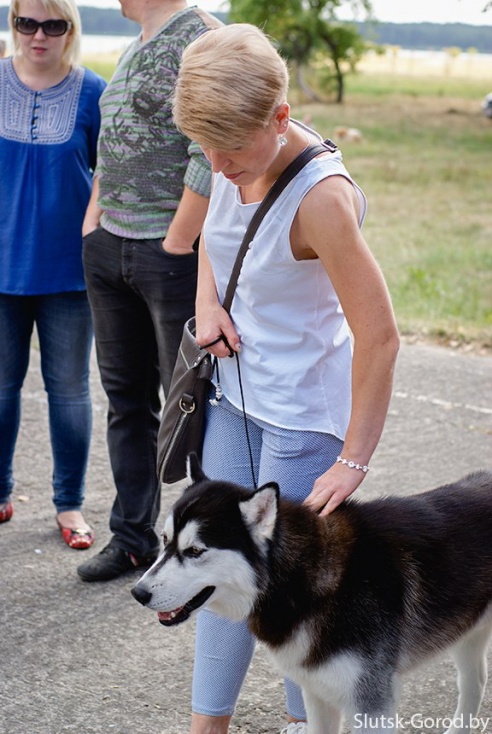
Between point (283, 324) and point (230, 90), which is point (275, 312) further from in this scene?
point (230, 90)

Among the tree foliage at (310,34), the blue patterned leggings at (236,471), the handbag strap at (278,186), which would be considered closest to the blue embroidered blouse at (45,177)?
the blue patterned leggings at (236,471)

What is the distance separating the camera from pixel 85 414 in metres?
4.57

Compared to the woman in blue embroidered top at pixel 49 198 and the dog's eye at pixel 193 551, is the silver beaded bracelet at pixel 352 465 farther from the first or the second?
the woman in blue embroidered top at pixel 49 198

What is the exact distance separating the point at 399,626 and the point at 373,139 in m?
24.4

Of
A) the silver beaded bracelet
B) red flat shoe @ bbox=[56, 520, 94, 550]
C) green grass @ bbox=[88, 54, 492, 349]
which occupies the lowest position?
green grass @ bbox=[88, 54, 492, 349]

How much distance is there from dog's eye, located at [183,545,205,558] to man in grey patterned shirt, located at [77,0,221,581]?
4.73 feet

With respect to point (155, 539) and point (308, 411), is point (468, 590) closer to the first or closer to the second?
point (308, 411)

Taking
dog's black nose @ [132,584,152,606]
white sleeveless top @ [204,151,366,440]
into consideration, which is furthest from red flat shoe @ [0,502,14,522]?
dog's black nose @ [132,584,152,606]

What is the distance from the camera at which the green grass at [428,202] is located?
8953 millimetres

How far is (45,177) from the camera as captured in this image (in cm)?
A: 430

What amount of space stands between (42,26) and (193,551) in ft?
8.71

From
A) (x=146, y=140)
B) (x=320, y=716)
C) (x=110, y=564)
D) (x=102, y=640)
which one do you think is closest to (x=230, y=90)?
(x=146, y=140)

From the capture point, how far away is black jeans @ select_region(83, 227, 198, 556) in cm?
379

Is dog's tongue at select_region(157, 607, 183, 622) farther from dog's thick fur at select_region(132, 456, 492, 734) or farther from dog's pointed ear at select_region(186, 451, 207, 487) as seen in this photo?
dog's pointed ear at select_region(186, 451, 207, 487)
